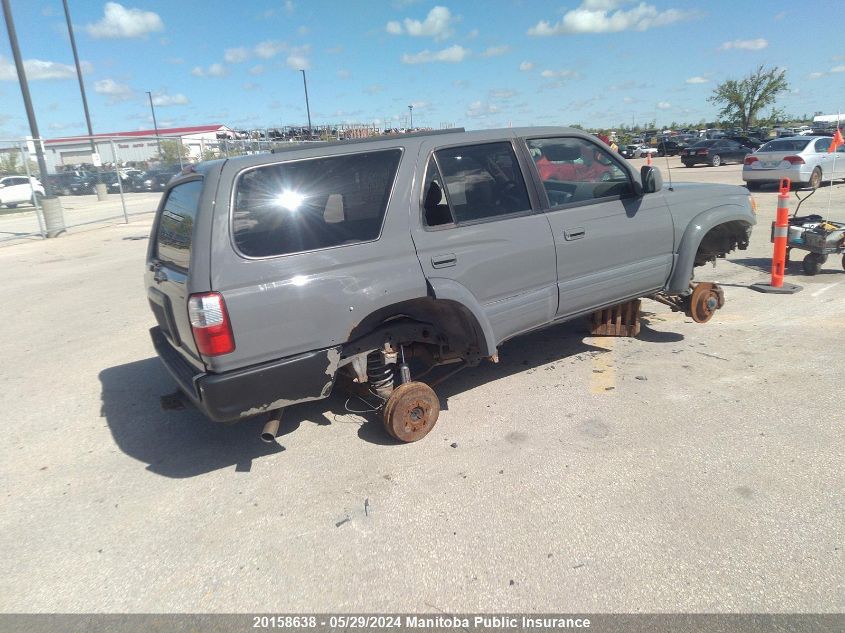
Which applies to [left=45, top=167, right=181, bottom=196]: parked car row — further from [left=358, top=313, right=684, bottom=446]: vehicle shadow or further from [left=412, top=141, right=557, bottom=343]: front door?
[left=412, top=141, right=557, bottom=343]: front door

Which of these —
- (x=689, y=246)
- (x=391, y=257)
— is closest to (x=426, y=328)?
(x=391, y=257)

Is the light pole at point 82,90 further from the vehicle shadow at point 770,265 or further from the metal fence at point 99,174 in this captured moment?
the vehicle shadow at point 770,265

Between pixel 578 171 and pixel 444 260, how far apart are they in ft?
5.52

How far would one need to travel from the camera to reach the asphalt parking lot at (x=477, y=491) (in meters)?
2.62

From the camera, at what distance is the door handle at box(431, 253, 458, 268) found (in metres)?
3.71

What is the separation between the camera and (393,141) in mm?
3848

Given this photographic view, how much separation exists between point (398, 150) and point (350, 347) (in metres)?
1.30

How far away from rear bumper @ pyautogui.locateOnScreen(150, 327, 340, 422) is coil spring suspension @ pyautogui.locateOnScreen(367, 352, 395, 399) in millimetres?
484

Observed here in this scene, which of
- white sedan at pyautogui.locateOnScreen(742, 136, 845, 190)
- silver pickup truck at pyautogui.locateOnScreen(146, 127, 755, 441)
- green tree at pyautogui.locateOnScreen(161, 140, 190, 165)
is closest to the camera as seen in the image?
silver pickup truck at pyautogui.locateOnScreen(146, 127, 755, 441)

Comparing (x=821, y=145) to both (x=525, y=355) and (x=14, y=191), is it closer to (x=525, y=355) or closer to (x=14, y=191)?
(x=525, y=355)

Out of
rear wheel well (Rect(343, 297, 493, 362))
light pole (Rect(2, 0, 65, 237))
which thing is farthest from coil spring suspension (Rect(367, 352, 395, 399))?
light pole (Rect(2, 0, 65, 237))

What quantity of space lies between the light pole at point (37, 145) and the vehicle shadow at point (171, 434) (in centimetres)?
1300

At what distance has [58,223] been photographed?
1588 centimetres

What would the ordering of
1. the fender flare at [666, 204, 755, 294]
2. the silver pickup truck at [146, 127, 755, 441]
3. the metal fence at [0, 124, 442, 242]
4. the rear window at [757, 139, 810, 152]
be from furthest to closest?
1. the rear window at [757, 139, 810, 152]
2. the metal fence at [0, 124, 442, 242]
3. the fender flare at [666, 204, 755, 294]
4. the silver pickup truck at [146, 127, 755, 441]
